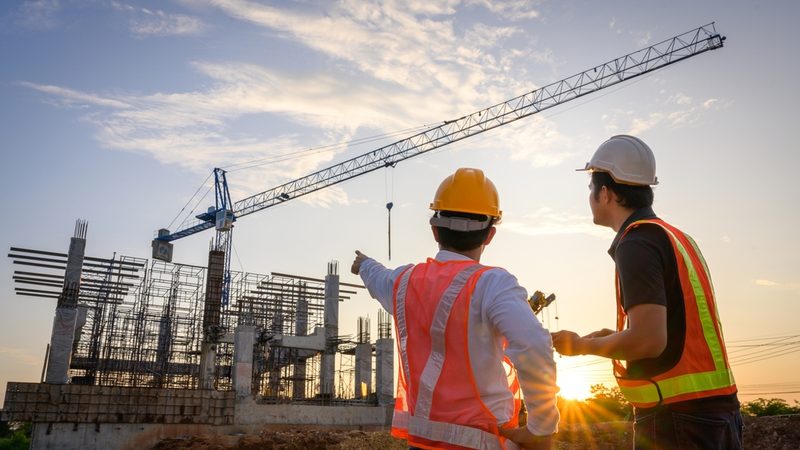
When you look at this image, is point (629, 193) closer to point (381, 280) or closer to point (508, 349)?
point (508, 349)

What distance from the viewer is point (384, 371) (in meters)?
32.8

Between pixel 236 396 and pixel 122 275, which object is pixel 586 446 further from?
pixel 122 275

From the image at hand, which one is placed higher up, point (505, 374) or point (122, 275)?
point (122, 275)

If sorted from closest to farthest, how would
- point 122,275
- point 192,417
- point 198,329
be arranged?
1. point 192,417
2. point 122,275
3. point 198,329

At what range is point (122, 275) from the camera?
29.9 meters

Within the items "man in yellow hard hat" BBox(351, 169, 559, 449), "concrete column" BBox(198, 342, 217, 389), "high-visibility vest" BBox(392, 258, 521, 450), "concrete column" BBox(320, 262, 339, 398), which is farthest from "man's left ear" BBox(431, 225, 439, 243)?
"concrete column" BBox(320, 262, 339, 398)

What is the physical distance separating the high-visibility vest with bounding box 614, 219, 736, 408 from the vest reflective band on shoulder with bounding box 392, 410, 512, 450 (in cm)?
52

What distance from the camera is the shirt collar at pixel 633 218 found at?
2.31m

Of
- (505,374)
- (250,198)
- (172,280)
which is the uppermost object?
(250,198)

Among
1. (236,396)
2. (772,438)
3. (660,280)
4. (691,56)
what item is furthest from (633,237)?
(691,56)

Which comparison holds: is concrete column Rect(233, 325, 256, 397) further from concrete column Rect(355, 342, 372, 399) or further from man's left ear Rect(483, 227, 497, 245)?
man's left ear Rect(483, 227, 497, 245)

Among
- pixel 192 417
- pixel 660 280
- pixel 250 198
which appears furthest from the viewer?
pixel 250 198

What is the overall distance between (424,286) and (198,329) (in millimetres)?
34554

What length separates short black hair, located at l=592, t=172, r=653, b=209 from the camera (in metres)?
2.40
